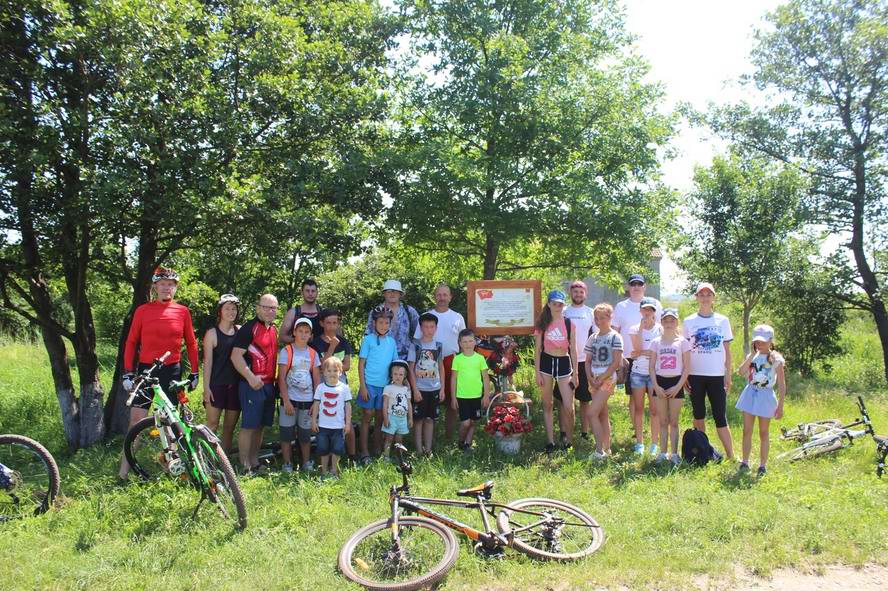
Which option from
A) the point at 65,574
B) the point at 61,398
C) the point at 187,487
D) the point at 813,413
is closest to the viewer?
the point at 65,574

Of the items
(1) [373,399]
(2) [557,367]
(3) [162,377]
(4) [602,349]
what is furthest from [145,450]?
(4) [602,349]

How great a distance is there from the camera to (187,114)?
7.30m

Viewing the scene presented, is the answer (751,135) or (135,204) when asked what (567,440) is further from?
(751,135)

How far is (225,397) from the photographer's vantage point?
6.65m

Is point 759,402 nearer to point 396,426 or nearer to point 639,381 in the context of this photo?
point 639,381

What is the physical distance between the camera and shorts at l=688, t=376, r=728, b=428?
6723 mm

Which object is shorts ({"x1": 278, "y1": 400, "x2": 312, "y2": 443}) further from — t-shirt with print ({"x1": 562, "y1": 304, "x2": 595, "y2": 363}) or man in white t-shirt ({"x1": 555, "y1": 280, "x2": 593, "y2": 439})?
t-shirt with print ({"x1": 562, "y1": 304, "x2": 595, "y2": 363})

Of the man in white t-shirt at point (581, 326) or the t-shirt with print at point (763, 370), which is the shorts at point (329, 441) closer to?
the man in white t-shirt at point (581, 326)

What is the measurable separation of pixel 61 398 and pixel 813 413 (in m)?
11.9

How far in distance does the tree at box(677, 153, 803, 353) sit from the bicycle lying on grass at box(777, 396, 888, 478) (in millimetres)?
5857

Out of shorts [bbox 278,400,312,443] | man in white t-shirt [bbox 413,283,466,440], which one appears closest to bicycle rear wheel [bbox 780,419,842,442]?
man in white t-shirt [bbox 413,283,466,440]

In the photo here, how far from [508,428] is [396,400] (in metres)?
1.43

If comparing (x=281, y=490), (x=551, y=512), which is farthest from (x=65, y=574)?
(x=551, y=512)

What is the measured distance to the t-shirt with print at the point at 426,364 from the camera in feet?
23.9
